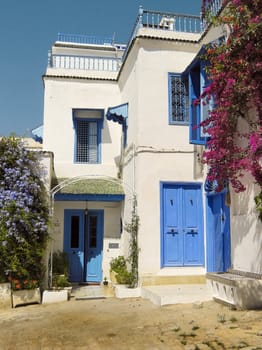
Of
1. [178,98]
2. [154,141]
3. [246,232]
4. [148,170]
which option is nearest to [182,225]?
[148,170]

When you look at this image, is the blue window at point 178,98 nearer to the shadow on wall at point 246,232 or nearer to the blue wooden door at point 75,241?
the shadow on wall at point 246,232

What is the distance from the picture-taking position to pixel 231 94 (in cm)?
750

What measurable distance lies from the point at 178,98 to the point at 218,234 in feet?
14.2

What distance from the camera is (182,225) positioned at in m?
11.2

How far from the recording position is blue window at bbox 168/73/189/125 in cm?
1170

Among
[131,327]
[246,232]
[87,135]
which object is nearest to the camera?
[131,327]

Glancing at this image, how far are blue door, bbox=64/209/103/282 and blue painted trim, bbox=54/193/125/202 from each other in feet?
4.03

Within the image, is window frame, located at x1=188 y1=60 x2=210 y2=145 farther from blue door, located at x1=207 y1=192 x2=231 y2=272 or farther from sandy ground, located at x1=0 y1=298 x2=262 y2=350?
sandy ground, located at x1=0 y1=298 x2=262 y2=350

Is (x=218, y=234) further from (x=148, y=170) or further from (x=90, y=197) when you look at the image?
(x=90, y=197)

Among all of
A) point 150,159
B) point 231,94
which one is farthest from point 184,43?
point 231,94

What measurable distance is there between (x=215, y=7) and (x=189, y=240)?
662 cm

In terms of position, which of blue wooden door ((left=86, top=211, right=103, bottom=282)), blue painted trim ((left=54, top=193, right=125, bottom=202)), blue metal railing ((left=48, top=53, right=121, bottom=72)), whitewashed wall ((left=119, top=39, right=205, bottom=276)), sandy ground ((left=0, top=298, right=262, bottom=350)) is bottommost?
sandy ground ((left=0, top=298, right=262, bottom=350))

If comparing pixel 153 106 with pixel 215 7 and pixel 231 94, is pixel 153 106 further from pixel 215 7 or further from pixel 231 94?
pixel 231 94

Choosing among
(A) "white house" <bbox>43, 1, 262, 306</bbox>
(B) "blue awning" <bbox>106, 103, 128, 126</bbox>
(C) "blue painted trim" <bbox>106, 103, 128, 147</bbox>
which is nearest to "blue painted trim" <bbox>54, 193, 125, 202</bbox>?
(A) "white house" <bbox>43, 1, 262, 306</bbox>
